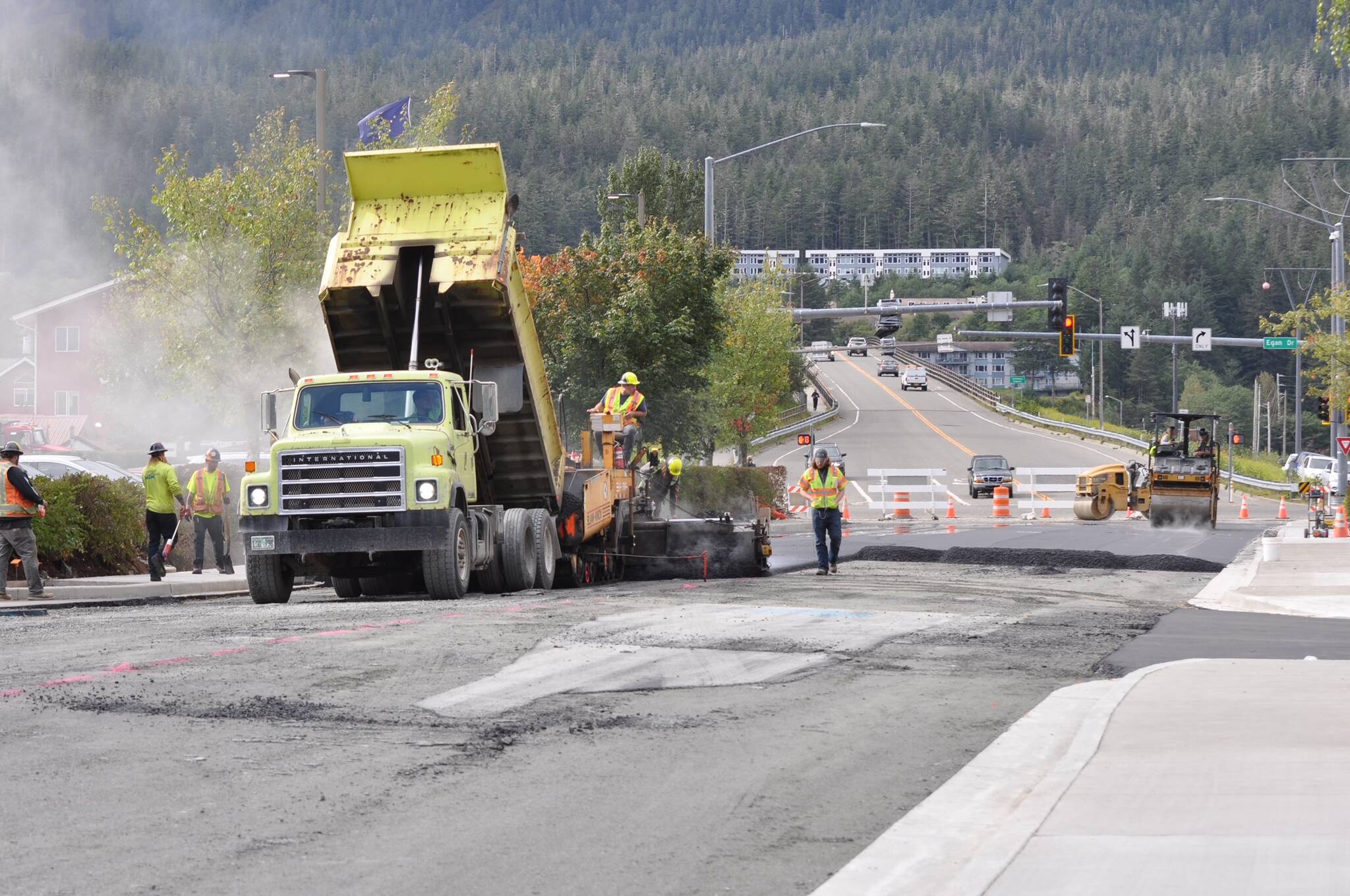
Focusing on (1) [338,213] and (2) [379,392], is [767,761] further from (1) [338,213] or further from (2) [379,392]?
(1) [338,213]

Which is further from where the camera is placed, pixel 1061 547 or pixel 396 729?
pixel 1061 547

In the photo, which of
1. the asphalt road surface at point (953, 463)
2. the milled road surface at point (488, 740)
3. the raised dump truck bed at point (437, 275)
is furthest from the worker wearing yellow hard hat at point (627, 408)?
the milled road surface at point (488, 740)

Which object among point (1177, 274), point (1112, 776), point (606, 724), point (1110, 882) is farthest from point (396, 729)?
point (1177, 274)

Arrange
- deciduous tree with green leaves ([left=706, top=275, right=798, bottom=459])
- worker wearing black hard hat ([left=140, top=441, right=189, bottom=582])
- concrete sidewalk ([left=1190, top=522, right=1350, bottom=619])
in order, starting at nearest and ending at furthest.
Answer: concrete sidewalk ([left=1190, top=522, right=1350, bottom=619]) < worker wearing black hard hat ([left=140, top=441, right=189, bottom=582]) < deciduous tree with green leaves ([left=706, top=275, right=798, bottom=459])

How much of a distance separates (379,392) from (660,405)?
2254cm

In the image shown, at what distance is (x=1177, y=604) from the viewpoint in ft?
59.8

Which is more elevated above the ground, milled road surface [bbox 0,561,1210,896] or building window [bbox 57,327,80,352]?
building window [bbox 57,327,80,352]

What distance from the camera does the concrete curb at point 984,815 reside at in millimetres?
5723

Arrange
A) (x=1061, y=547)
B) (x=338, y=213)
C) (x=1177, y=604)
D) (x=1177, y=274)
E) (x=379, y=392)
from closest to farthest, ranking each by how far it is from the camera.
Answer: (x=379, y=392) → (x=1177, y=604) → (x=1061, y=547) → (x=338, y=213) → (x=1177, y=274)

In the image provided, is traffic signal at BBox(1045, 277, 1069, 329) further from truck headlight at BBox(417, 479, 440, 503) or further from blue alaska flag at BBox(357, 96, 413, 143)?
truck headlight at BBox(417, 479, 440, 503)

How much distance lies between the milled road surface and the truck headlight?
1516 millimetres

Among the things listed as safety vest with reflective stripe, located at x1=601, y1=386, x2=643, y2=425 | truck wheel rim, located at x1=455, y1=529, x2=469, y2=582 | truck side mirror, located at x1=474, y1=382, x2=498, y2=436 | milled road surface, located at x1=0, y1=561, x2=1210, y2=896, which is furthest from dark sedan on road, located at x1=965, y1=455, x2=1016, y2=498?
milled road surface, located at x1=0, y1=561, x2=1210, y2=896

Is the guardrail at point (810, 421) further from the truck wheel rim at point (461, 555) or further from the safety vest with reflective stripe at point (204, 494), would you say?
the truck wheel rim at point (461, 555)

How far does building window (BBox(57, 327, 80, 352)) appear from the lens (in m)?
74.8
